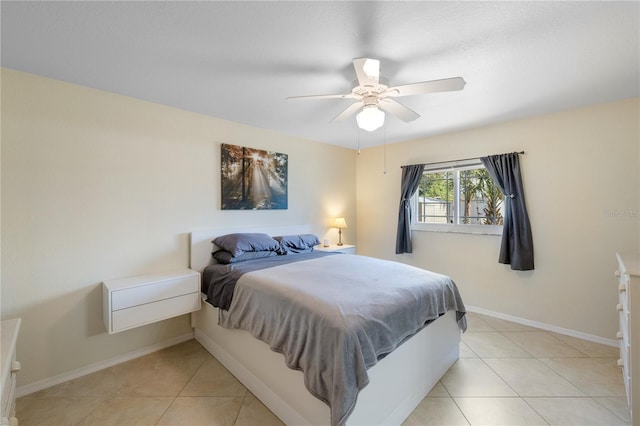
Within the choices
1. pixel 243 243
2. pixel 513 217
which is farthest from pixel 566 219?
pixel 243 243

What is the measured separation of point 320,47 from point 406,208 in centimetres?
282

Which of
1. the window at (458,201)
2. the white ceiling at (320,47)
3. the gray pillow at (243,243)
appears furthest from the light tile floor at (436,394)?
the white ceiling at (320,47)

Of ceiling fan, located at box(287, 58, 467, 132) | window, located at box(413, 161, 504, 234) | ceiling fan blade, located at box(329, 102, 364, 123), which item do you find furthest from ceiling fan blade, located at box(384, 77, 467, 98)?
window, located at box(413, 161, 504, 234)

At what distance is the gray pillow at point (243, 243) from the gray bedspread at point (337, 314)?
1.76 ft

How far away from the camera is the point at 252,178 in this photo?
10.9ft

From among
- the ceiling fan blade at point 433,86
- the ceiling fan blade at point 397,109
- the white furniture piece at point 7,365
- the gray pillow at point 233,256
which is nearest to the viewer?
the white furniture piece at point 7,365

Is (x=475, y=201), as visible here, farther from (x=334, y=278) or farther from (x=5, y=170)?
(x=5, y=170)

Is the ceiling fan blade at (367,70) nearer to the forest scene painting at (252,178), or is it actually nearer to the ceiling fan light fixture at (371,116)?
the ceiling fan light fixture at (371,116)

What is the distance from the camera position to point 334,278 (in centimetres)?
208

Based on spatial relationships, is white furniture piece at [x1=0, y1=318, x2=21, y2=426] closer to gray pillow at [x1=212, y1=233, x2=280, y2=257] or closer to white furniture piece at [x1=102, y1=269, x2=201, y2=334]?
white furniture piece at [x1=102, y1=269, x2=201, y2=334]

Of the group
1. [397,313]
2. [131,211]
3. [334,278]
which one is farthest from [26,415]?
[397,313]

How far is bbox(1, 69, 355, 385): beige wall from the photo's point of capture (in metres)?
1.97

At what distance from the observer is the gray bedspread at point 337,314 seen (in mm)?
1343

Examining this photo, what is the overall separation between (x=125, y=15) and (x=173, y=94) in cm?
101
